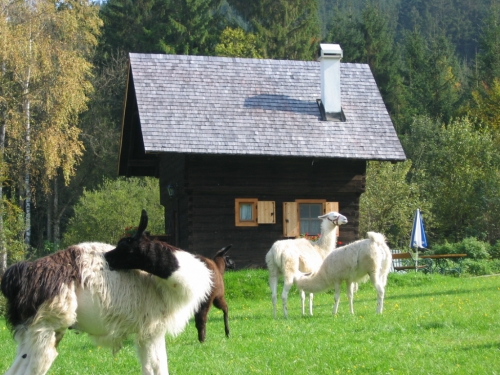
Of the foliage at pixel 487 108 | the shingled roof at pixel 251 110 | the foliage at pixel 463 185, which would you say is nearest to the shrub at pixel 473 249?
the shingled roof at pixel 251 110

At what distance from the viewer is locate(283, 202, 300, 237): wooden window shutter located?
24859mm

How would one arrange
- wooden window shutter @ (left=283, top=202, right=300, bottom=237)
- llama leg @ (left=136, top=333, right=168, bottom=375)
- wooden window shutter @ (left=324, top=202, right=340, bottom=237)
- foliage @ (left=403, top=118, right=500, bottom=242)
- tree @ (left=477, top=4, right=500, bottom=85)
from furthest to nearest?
tree @ (left=477, top=4, right=500, bottom=85) → foliage @ (left=403, top=118, right=500, bottom=242) → wooden window shutter @ (left=324, top=202, right=340, bottom=237) → wooden window shutter @ (left=283, top=202, right=300, bottom=237) → llama leg @ (left=136, top=333, right=168, bottom=375)

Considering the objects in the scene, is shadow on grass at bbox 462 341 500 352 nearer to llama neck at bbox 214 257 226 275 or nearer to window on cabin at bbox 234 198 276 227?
llama neck at bbox 214 257 226 275

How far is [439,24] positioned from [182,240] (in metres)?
88.4

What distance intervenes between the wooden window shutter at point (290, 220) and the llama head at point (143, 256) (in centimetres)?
1743

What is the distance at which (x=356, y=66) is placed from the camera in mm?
28094

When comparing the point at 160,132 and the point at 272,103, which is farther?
the point at 272,103

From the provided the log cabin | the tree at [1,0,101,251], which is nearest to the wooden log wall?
the log cabin

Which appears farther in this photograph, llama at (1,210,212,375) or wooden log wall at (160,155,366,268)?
wooden log wall at (160,155,366,268)

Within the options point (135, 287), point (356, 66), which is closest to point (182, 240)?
point (356, 66)

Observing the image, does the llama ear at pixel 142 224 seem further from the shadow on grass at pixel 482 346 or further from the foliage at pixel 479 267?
the foliage at pixel 479 267

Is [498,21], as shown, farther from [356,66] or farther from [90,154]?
[356,66]

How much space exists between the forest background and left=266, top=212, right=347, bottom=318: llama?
30.1 ft

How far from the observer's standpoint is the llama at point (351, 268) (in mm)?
14852
